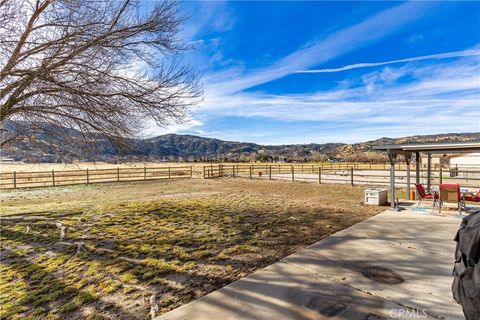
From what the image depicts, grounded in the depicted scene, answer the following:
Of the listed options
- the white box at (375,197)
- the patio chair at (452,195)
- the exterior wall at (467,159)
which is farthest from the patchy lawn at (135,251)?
the exterior wall at (467,159)

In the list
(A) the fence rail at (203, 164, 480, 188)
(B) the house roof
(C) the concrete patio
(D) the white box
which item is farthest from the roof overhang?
(C) the concrete patio

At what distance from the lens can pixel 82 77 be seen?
4.49m

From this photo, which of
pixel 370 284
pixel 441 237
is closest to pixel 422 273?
pixel 370 284

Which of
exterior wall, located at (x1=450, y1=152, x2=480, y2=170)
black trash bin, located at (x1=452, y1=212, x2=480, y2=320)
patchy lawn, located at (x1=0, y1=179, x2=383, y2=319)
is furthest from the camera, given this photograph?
exterior wall, located at (x1=450, y1=152, x2=480, y2=170)

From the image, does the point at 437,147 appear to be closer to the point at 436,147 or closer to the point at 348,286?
the point at 436,147

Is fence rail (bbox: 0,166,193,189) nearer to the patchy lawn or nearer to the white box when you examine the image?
the patchy lawn

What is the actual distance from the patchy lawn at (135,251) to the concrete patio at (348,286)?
341 mm

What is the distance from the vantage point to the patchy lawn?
10.0 ft

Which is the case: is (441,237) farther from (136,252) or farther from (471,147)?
(136,252)

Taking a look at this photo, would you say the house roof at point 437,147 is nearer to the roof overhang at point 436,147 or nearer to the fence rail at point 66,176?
the roof overhang at point 436,147

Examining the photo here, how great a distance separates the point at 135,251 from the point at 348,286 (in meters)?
3.65

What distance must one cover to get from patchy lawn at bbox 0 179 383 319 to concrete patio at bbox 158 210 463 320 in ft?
1.12

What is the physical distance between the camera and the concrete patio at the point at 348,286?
2689 millimetres

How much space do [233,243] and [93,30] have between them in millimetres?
4775
